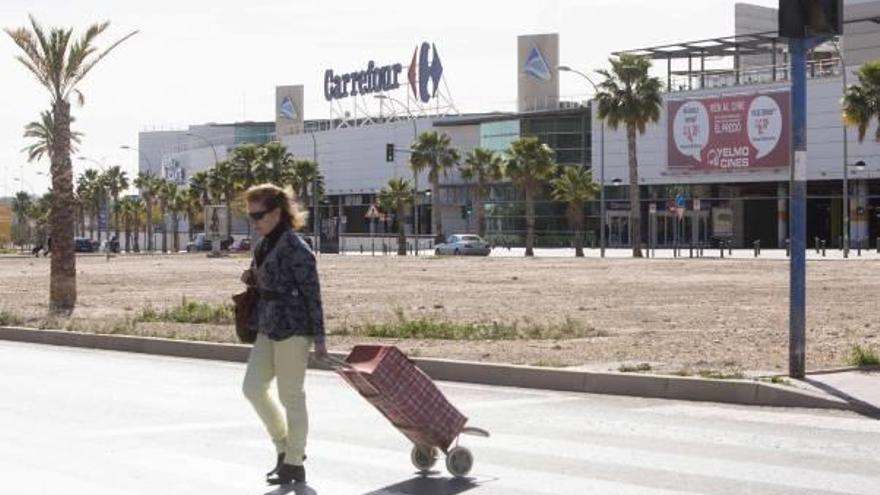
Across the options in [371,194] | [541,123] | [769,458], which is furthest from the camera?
[371,194]

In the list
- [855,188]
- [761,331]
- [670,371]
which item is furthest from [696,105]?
[670,371]

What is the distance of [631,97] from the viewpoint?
233 feet

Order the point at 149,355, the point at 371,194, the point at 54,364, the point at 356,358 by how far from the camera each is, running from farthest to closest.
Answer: the point at 371,194 < the point at 149,355 < the point at 54,364 < the point at 356,358

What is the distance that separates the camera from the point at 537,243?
10350cm

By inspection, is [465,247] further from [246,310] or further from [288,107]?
[246,310]

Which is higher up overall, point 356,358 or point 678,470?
point 356,358

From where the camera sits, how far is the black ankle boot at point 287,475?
8.05m

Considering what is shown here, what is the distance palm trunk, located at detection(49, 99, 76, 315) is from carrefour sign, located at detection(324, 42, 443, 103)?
84.4 metres

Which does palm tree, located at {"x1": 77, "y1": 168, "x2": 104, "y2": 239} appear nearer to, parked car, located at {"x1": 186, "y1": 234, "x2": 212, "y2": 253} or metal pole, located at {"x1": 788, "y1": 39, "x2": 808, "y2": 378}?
parked car, located at {"x1": 186, "y1": 234, "x2": 212, "y2": 253}

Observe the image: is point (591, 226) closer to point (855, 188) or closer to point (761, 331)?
point (855, 188)

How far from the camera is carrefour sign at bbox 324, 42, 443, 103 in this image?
369 feet

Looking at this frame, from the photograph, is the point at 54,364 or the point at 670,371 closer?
the point at 670,371

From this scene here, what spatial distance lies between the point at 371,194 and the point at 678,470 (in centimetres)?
11726

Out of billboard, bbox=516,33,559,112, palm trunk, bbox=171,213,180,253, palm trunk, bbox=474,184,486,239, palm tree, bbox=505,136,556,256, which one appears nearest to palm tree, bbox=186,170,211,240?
palm trunk, bbox=171,213,180,253
